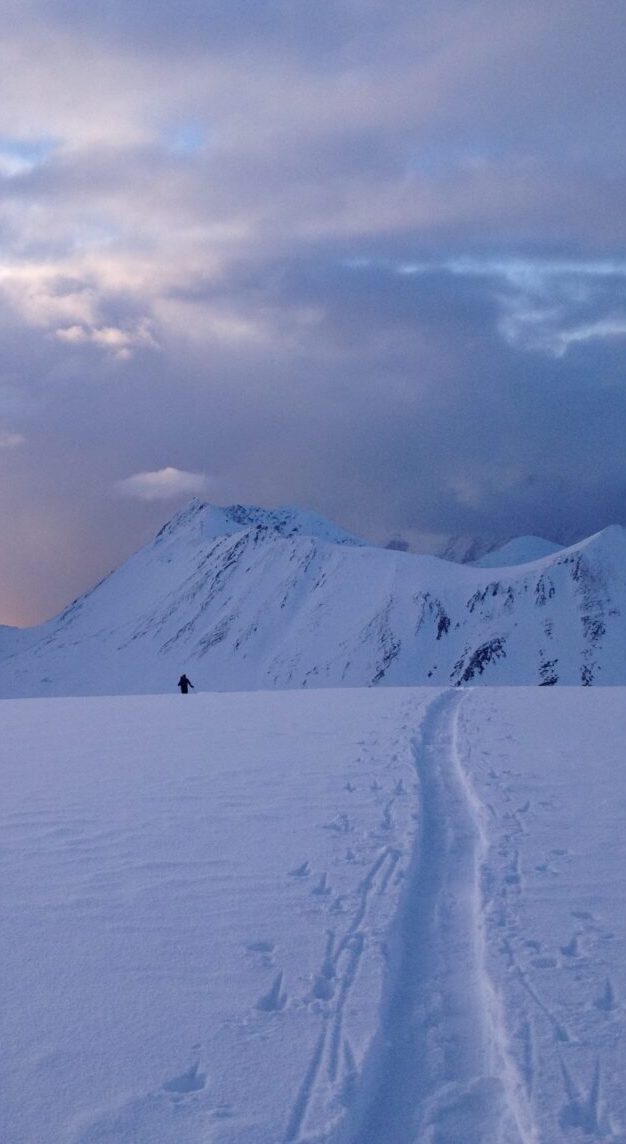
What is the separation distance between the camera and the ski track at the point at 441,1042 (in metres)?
5.09

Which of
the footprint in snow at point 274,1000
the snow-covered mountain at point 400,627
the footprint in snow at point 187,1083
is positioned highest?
the snow-covered mountain at point 400,627

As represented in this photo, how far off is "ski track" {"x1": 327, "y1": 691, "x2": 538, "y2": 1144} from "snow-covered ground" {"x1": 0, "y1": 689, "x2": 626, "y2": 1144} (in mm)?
17

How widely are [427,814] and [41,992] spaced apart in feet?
20.4

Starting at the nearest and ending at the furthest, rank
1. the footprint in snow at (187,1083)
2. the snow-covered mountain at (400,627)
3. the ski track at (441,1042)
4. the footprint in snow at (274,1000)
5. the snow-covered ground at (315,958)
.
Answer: the ski track at (441,1042), the snow-covered ground at (315,958), the footprint in snow at (187,1083), the footprint in snow at (274,1000), the snow-covered mountain at (400,627)

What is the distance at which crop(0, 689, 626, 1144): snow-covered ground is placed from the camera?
5.27 meters

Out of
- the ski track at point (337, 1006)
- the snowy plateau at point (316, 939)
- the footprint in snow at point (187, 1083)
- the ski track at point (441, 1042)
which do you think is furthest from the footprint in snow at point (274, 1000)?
the footprint in snow at point (187, 1083)

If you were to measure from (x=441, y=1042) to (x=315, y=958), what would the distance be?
1.50 meters

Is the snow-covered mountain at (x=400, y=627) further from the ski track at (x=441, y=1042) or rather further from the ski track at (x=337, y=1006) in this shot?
the ski track at (x=441, y=1042)

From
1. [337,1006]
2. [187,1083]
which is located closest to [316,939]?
[337,1006]

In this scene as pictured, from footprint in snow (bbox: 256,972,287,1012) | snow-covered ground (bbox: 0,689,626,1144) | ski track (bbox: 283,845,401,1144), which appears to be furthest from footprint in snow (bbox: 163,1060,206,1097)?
footprint in snow (bbox: 256,972,287,1012)

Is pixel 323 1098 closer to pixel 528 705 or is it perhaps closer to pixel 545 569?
pixel 528 705

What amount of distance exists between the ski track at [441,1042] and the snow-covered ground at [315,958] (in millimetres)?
17

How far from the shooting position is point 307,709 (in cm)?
2794

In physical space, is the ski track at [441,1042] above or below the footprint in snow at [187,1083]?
above
